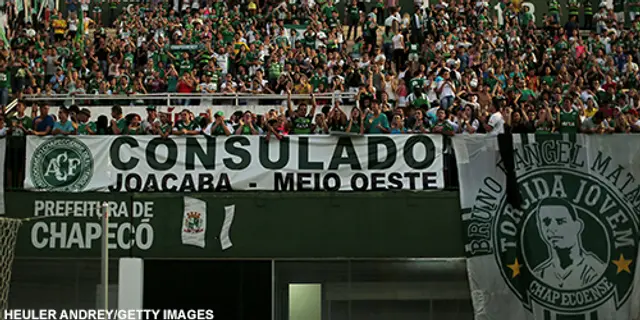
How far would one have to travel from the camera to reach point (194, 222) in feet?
71.1

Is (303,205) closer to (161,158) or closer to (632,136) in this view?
(161,158)

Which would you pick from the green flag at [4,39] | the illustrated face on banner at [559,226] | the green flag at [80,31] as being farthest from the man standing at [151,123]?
the green flag at [4,39]

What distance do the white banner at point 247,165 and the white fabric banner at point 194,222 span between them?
1.07ft

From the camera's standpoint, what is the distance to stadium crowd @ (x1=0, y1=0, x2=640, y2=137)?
2270 centimetres

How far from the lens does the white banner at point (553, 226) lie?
21.2 meters

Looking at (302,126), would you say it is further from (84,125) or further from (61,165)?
(61,165)

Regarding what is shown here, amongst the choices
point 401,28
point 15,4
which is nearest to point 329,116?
point 401,28

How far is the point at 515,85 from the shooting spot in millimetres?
26938

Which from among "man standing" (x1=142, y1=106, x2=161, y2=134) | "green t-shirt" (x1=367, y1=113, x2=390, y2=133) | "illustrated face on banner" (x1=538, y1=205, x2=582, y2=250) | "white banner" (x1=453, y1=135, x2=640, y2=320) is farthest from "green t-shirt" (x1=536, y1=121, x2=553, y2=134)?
"man standing" (x1=142, y1=106, x2=161, y2=134)

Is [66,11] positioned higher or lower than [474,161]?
higher

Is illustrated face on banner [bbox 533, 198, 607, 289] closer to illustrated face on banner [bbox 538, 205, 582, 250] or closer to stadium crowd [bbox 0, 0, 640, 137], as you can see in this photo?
illustrated face on banner [bbox 538, 205, 582, 250]

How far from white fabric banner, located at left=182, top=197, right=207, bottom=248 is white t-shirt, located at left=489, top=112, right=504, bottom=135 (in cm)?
569

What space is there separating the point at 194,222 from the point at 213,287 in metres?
1.52

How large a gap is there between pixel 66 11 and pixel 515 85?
14015 millimetres
